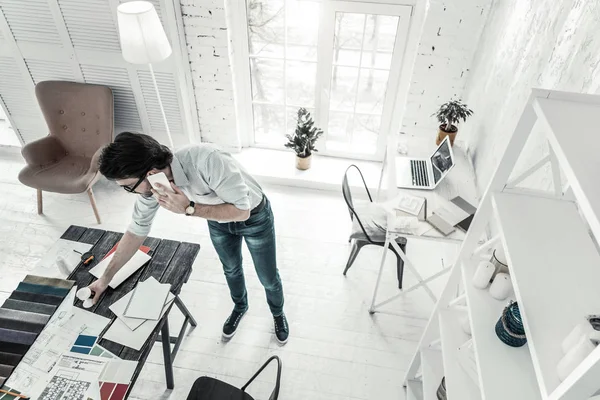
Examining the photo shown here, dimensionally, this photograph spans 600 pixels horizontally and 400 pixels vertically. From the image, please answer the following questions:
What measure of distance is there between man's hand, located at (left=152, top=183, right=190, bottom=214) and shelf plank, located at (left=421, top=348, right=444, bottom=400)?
137 centimetres

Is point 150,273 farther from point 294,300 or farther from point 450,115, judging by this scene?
point 450,115

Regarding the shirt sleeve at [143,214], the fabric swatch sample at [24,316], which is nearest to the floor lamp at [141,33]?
the shirt sleeve at [143,214]

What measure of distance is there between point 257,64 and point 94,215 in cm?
184

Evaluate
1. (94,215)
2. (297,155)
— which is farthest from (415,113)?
(94,215)

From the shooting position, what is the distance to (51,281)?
1970 mm

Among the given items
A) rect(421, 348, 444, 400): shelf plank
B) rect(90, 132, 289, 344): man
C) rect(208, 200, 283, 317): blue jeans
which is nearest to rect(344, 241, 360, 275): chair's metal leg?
rect(208, 200, 283, 317): blue jeans

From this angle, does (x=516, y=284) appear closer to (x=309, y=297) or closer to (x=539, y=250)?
(x=539, y=250)

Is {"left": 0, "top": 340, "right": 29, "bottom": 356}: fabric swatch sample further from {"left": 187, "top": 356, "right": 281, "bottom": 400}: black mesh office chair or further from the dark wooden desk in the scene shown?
{"left": 187, "top": 356, "right": 281, "bottom": 400}: black mesh office chair

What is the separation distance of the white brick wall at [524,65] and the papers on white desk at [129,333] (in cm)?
184

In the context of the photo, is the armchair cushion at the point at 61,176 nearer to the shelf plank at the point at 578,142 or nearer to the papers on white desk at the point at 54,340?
the papers on white desk at the point at 54,340

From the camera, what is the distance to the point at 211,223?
80.4 inches

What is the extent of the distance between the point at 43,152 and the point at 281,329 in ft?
7.74

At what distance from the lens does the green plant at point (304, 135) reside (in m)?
3.43

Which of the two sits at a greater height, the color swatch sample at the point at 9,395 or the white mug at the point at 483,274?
the white mug at the point at 483,274
